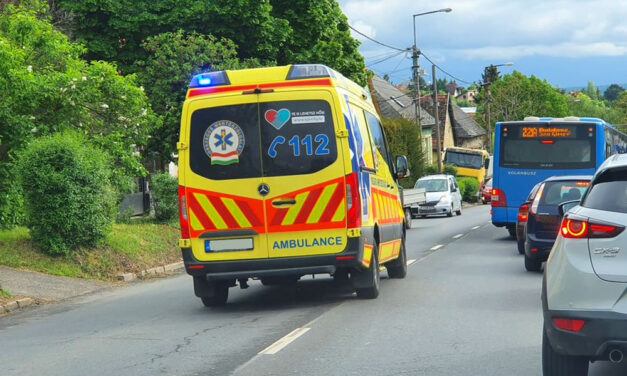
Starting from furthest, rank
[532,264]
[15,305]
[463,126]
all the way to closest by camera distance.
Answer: [463,126] < [532,264] < [15,305]

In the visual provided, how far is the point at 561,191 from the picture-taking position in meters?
16.1

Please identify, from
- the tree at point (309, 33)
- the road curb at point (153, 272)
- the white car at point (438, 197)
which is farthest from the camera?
the white car at point (438, 197)

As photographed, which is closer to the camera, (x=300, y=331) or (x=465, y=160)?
(x=300, y=331)

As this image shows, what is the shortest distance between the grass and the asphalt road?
1792mm

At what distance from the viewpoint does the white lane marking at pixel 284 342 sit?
8472 mm

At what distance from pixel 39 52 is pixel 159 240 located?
4680 mm

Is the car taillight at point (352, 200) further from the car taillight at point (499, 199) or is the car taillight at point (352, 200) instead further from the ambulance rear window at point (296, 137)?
the car taillight at point (499, 199)

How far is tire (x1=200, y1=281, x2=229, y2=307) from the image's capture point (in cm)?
1211

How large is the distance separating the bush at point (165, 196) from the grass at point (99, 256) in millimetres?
2730

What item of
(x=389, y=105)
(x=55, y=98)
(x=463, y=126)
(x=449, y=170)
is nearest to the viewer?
(x=55, y=98)

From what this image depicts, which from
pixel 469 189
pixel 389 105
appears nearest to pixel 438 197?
pixel 469 189

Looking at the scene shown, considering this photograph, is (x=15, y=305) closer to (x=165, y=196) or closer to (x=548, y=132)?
(x=165, y=196)

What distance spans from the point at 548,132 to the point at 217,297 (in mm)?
13811

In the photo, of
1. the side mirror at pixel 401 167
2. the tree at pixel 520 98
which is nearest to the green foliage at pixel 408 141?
the side mirror at pixel 401 167
